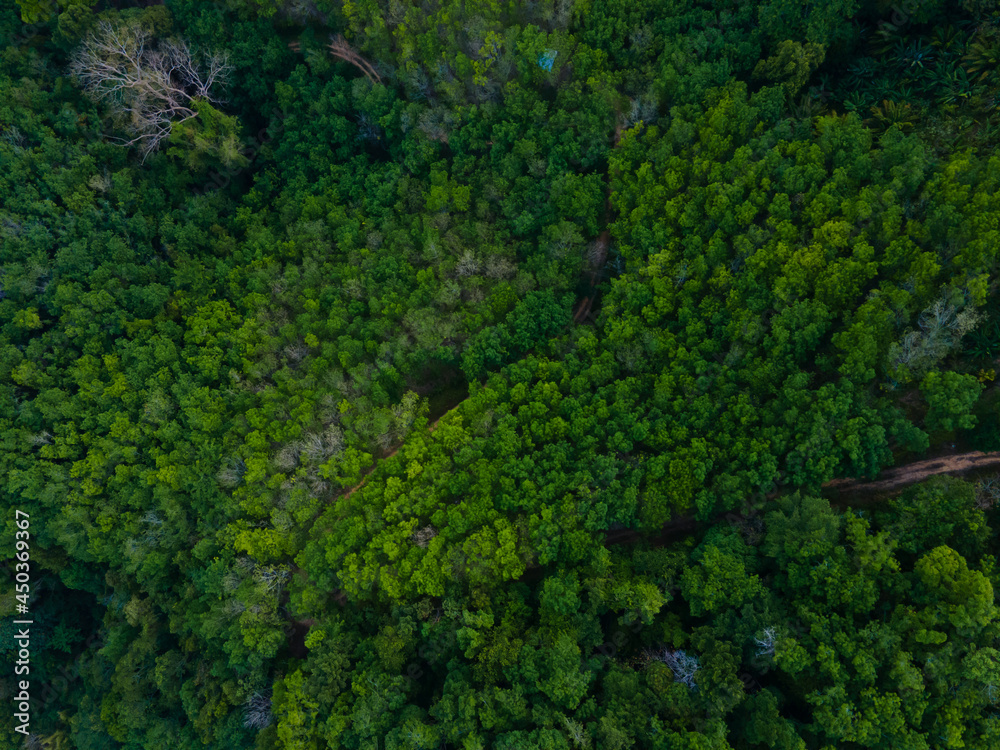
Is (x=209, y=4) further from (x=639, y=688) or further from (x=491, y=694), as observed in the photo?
(x=639, y=688)

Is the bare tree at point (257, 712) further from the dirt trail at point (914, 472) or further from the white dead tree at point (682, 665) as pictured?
the dirt trail at point (914, 472)

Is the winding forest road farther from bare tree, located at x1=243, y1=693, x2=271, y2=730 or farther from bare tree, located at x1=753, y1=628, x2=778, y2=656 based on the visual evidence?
bare tree, located at x1=243, y1=693, x2=271, y2=730

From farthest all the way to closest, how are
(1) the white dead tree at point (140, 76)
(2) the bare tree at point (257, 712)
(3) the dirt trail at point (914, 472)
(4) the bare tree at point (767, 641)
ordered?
(1) the white dead tree at point (140, 76), (2) the bare tree at point (257, 712), (3) the dirt trail at point (914, 472), (4) the bare tree at point (767, 641)

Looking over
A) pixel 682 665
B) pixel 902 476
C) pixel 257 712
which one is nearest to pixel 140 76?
pixel 257 712

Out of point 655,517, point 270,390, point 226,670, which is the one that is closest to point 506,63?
point 270,390

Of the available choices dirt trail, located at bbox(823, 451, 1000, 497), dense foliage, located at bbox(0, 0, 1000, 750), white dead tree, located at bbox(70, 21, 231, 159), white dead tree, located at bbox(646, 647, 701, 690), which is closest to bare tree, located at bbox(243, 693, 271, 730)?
dense foliage, located at bbox(0, 0, 1000, 750)

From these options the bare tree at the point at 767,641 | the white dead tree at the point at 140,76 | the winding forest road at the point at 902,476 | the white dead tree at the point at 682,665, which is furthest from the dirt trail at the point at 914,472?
the white dead tree at the point at 140,76
